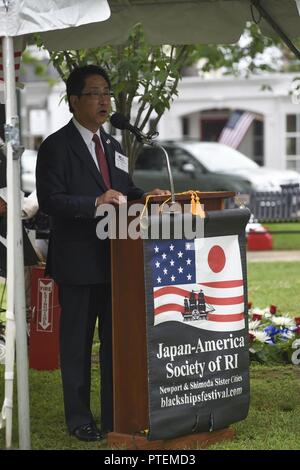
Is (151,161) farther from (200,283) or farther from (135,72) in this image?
(200,283)

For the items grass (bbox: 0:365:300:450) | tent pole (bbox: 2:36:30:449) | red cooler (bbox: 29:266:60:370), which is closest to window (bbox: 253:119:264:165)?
grass (bbox: 0:365:300:450)

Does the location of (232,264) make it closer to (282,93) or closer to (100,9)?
(100,9)

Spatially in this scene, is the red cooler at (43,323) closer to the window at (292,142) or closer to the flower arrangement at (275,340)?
the flower arrangement at (275,340)

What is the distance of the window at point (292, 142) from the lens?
3488cm

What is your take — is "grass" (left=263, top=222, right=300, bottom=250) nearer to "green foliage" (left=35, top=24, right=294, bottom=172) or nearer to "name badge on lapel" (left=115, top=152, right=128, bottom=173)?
"green foliage" (left=35, top=24, right=294, bottom=172)

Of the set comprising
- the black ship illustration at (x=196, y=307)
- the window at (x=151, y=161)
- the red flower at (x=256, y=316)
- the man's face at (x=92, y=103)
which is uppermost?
the window at (x=151, y=161)

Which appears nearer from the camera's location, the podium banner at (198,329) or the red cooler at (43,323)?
the podium banner at (198,329)

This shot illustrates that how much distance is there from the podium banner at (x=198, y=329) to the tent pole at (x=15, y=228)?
2.13 ft

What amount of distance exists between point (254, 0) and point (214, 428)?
3.05m

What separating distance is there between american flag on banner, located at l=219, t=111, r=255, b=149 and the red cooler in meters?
26.6

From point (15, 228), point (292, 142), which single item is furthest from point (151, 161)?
point (15, 228)

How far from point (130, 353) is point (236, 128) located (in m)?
29.8

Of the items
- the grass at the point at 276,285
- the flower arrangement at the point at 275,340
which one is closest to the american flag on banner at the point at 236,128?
the grass at the point at 276,285

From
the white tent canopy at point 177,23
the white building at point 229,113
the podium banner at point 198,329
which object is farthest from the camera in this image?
the white building at point 229,113
